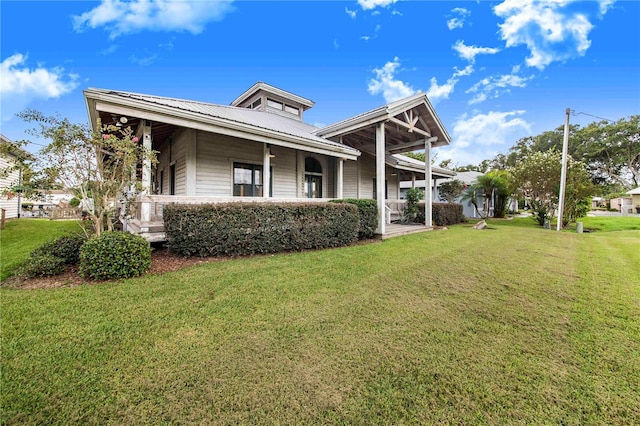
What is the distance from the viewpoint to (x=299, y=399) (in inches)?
69.9

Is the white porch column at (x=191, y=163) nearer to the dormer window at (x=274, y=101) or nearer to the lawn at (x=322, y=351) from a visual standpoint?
the lawn at (x=322, y=351)

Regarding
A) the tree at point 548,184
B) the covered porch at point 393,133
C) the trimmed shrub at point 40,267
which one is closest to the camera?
the trimmed shrub at point 40,267

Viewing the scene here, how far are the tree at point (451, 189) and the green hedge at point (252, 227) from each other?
642 inches

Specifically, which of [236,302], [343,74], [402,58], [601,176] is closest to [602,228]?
[402,58]

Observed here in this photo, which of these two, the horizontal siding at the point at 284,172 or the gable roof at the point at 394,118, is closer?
the gable roof at the point at 394,118

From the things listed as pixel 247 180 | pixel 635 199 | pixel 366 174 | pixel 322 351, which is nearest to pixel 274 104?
pixel 366 174

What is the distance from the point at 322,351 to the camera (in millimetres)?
2342

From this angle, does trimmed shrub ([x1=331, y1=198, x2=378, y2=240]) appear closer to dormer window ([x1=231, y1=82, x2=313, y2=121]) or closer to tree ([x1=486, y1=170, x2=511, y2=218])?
dormer window ([x1=231, y1=82, x2=313, y2=121])

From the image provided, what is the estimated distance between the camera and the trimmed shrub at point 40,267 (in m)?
4.22

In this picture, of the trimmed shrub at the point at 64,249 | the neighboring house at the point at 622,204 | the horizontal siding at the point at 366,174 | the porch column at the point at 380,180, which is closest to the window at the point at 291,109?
the horizontal siding at the point at 366,174

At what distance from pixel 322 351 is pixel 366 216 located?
259 inches

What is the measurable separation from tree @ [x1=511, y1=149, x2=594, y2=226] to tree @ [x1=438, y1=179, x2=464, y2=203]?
16.1ft

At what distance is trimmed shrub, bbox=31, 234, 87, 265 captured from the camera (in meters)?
4.59

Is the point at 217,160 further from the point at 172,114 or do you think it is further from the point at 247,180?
the point at 172,114
